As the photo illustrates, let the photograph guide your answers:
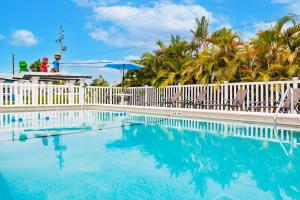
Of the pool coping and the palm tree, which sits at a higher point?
the palm tree

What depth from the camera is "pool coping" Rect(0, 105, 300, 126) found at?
681 centimetres

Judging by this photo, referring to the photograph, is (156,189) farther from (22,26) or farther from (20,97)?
(22,26)

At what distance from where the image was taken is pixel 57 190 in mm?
2711

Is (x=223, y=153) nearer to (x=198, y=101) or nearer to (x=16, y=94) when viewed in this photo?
(x=198, y=101)

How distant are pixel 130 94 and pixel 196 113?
5664 millimetres

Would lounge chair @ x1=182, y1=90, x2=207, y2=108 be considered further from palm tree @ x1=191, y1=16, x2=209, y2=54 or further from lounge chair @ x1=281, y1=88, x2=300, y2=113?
palm tree @ x1=191, y1=16, x2=209, y2=54

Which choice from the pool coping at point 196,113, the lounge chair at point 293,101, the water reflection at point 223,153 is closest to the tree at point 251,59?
the lounge chair at point 293,101

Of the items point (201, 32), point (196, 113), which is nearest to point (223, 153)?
point (196, 113)

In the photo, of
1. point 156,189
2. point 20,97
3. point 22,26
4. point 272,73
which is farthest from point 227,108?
point 22,26

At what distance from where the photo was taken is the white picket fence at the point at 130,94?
8725 mm

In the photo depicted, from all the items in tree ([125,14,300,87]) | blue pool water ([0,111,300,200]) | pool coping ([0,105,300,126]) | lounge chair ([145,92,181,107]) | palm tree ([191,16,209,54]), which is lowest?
blue pool water ([0,111,300,200])

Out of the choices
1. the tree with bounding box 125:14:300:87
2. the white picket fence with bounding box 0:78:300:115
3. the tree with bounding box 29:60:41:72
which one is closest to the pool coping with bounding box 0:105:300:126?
the white picket fence with bounding box 0:78:300:115

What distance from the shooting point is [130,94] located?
46.4 ft

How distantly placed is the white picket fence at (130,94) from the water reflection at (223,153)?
Answer: 2.07 metres
